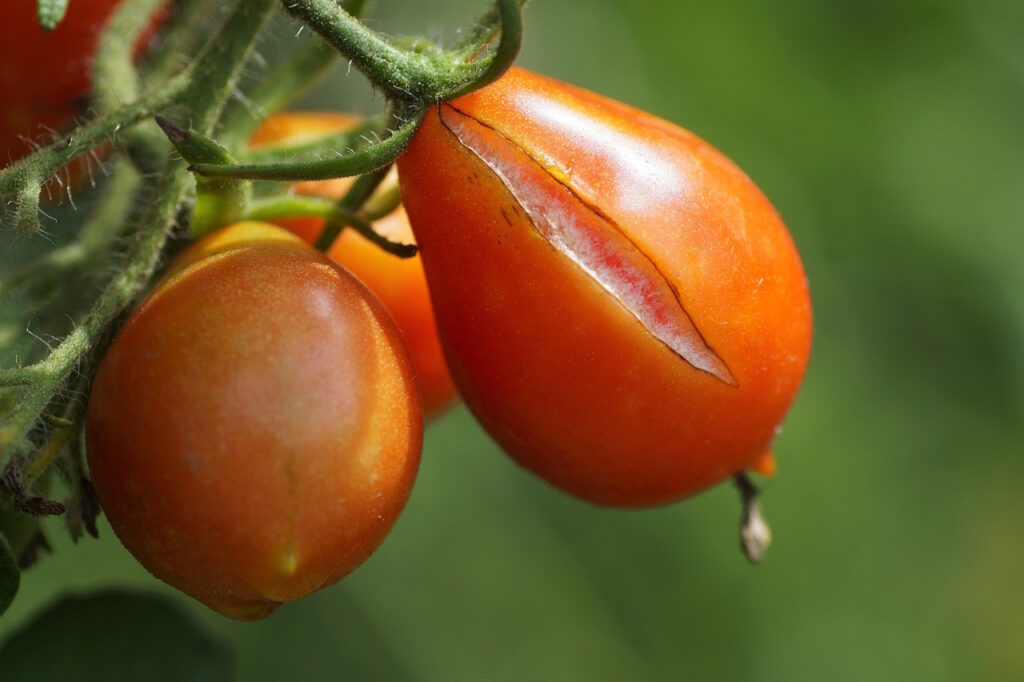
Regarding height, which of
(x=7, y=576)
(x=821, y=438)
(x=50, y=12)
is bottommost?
(x=821, y=438)

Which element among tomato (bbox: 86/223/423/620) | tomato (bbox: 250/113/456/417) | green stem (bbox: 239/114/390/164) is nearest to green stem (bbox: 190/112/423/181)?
tomato (bbox: 86/223/423/620)

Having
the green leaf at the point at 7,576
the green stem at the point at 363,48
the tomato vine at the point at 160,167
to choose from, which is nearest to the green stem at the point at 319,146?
the tomato vine at the point at 160,167

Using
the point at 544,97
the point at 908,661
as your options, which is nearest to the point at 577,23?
the point at 908,661

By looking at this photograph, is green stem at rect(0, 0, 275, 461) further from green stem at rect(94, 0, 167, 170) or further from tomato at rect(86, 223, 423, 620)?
green stem at rect(94, 0, 167, 170)

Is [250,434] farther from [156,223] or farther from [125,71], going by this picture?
[125,71]

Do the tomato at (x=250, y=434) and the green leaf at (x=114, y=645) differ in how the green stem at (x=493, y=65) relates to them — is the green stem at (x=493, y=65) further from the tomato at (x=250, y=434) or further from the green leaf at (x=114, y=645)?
the green leaf at (x=114, y=645)

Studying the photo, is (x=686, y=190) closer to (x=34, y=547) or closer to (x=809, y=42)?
(x=34, y=547)

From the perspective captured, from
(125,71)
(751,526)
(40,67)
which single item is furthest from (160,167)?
(751,526)
